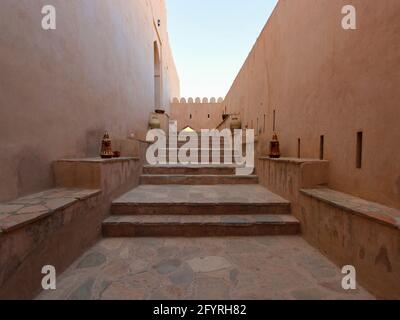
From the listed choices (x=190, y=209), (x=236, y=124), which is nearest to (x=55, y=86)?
(x=190, y=209)

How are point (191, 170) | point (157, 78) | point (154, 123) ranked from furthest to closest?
point (157, 78), point (154, 123), point (191, 170)

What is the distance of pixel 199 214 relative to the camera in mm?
3133

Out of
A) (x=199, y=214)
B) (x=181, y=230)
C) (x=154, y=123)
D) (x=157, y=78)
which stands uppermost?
(x=157, y=78)

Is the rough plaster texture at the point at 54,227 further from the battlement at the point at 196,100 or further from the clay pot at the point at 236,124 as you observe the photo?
the battlement at the point at 196,100

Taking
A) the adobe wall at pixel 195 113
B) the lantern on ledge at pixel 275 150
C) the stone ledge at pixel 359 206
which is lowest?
the stone ledge at pixel 359 206

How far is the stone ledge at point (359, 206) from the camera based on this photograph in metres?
1.62

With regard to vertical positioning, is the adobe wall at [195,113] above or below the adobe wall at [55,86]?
above

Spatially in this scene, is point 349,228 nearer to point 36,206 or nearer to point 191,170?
point 36,206

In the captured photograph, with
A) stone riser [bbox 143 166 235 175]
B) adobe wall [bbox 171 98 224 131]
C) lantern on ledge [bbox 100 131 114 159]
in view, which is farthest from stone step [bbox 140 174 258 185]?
adobe wall [bbox 171 98 224 131]

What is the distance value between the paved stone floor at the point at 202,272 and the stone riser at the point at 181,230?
12 cm

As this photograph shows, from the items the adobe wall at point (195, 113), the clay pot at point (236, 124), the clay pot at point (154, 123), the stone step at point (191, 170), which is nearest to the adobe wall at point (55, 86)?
the stone step at point (191, 170)

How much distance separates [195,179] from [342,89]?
3.08m

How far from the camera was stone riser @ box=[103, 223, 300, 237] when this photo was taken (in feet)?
9.13
